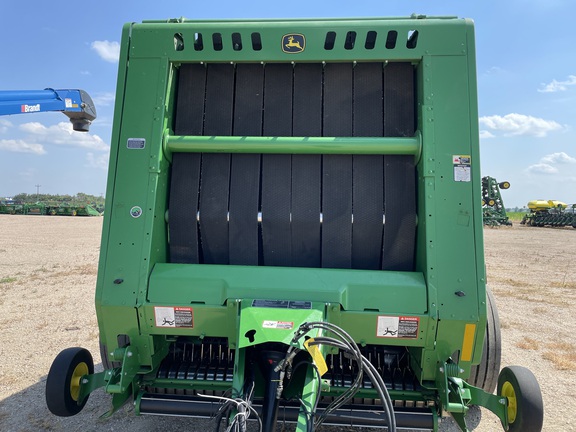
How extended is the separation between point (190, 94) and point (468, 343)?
8.97ft

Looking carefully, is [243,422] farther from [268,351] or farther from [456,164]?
[456,164]

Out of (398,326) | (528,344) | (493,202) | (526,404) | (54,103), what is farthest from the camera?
(493,202)

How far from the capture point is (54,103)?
7.81m

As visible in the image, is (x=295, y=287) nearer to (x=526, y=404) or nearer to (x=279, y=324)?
(x=279, y=324)

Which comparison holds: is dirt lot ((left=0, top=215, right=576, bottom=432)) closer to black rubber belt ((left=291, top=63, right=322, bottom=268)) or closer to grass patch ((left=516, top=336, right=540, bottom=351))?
grass patch ((left=516, top=336, right=540, bottom=351))

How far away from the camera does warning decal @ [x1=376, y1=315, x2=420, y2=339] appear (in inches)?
112

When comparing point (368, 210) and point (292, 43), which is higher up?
point (292, 43)

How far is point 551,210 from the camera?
36.3 metres

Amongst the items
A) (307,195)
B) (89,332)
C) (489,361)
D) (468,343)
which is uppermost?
(307,195)

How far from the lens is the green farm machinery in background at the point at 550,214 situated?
34.7m

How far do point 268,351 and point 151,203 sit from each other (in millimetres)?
1315

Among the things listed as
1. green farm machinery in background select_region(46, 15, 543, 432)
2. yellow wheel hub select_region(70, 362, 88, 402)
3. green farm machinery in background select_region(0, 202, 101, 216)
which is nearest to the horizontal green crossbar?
green farm machinery in background select_region(46, 15, 543, 432)

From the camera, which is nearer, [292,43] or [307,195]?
[292,43]

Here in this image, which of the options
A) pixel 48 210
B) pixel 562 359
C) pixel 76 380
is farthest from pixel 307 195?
pixel 48 210
